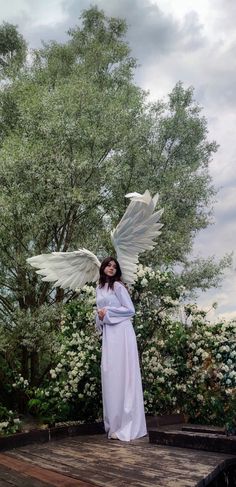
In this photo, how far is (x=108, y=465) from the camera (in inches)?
168

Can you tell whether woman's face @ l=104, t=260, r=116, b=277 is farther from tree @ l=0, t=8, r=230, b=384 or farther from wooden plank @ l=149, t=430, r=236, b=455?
tree @ l=0, t=8, r=230, b=384

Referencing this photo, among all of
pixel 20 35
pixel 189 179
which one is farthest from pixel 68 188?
pixel 20 35

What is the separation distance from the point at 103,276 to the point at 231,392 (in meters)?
2.33

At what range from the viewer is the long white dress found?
5949 mm

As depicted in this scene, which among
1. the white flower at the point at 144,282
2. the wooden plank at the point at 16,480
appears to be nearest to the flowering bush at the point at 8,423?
the white flower at the point at 144,282

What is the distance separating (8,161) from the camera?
430 inches

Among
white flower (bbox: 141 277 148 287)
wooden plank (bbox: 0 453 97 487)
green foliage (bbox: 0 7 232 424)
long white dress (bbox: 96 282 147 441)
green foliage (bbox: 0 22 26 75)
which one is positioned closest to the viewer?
wooden plank (bbox: 0 453 97 487)

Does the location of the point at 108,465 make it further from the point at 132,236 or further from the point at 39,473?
the point at 132,236

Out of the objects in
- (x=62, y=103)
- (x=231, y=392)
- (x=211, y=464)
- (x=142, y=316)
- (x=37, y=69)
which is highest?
(x=37, y=69)

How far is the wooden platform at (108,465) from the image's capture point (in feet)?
11.9

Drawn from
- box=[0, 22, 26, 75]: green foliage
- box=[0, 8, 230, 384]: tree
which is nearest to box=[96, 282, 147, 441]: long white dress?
box=[0, 8, 230, 384]: tree

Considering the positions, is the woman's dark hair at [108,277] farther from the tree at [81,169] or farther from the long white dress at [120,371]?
the tree at [81,169]

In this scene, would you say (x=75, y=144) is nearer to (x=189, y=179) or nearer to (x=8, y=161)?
(x=8, y=161)

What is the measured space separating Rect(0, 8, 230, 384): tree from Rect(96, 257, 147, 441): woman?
4605 mm
